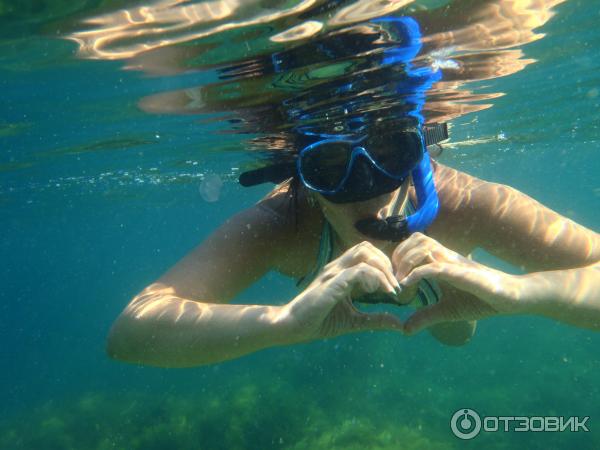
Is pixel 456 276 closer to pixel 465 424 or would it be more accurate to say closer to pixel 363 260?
pixel 363 260

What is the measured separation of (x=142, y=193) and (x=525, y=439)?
28.3 meters

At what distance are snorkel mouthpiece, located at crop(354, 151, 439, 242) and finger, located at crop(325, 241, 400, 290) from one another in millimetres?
1542

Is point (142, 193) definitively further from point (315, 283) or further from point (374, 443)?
point (315, 283)

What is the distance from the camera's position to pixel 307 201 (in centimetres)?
547

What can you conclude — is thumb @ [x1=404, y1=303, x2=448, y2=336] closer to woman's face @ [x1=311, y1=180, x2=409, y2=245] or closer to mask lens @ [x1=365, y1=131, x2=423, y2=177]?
woman's face @ [x1=311, y1=180, x2=409, y2=245]

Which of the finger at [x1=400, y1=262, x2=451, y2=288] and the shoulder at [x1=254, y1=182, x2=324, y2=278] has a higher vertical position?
the finger at [x1=400, y1=262, x2=451, y2=288]

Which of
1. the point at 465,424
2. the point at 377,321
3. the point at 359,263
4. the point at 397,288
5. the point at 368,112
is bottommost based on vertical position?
the point at 465,424

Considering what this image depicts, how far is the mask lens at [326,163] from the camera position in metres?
4.73

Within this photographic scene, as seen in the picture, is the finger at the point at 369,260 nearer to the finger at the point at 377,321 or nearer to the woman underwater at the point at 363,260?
the woman underwater at the point at 363,260

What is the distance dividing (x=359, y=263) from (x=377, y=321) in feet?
1.81

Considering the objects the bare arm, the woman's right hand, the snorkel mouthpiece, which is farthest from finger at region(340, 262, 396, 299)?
the snorkel mouthpiece

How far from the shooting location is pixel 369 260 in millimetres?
2812

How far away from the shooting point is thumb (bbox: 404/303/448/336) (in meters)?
3.27

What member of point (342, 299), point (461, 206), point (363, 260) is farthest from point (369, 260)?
point (461, 206)
